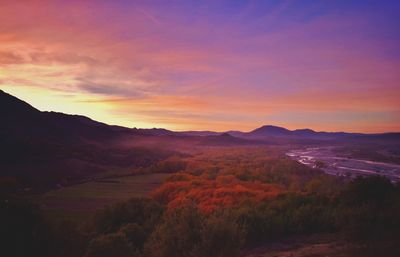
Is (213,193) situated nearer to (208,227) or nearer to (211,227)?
(208,227)

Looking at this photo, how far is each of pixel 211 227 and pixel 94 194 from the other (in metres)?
69.5

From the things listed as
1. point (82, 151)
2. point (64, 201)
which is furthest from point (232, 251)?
point (82, 151)

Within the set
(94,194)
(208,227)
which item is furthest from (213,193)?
→ (208,227)

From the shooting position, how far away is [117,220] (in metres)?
51.0

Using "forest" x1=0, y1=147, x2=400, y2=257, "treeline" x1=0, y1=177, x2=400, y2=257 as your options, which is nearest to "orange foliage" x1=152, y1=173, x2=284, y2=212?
"forest" x1=0, y1=147, x2=400, y2=257

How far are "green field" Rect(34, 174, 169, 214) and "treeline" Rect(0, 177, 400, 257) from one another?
81.9 feet

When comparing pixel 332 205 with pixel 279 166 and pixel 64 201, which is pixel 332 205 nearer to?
pixel 64 201

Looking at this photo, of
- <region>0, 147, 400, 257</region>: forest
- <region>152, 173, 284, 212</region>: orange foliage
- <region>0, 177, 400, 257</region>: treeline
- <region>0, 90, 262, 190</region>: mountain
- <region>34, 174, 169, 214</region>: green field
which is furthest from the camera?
<region>0, 90, 262, 190</region>: mountain

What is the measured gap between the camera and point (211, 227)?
2375 centimetres

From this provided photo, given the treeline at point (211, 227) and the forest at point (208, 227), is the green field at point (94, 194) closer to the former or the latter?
the forest at point (208, 227)

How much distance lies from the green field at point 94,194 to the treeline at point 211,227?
25.0 metres

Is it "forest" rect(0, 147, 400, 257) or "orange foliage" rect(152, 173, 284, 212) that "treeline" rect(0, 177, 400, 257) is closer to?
"forest" rect(0, 147, 400, 257)

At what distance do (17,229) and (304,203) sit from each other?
3063 centimetres

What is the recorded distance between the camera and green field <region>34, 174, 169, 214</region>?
7454 cm
